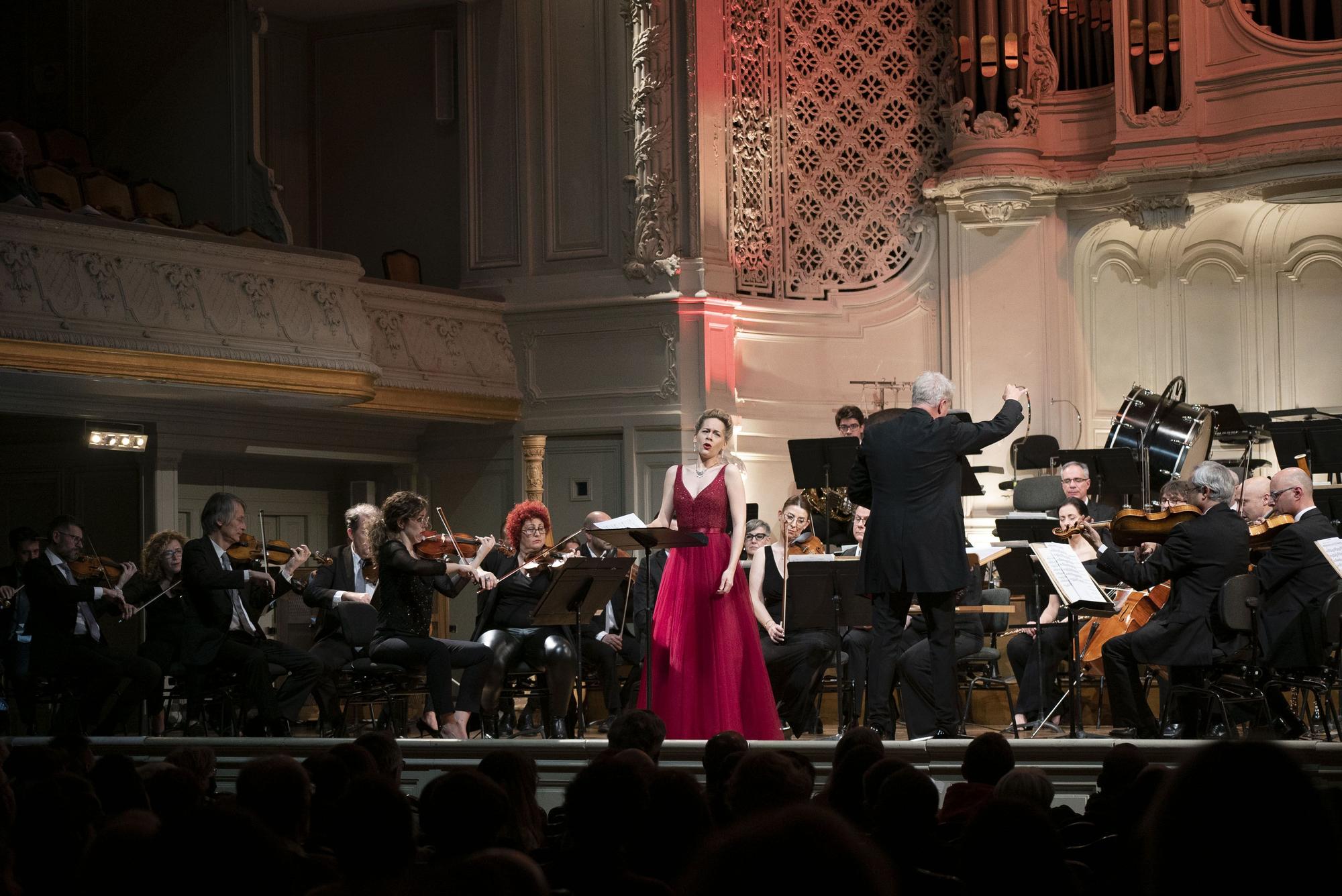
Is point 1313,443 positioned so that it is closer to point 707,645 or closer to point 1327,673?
point 1327,673

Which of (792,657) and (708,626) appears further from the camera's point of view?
(792,657)

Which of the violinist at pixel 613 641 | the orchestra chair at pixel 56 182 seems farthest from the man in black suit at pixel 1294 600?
the orchestra chair at pixel 56 182

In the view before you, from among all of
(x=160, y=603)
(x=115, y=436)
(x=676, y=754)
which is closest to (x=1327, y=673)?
(x=676, y=754)

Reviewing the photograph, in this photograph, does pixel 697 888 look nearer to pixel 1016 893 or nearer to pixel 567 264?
pixel 1016 893

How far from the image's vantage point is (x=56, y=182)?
11133 mm

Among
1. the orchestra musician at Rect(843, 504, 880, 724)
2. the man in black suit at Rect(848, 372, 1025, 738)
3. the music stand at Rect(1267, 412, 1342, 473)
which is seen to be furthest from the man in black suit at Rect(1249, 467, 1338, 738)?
the music stand at Rect(1267, 412, 1342, 473)

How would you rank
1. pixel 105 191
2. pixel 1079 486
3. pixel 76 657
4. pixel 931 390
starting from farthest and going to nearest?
pixel 105 191
pixel 1079 486
pixel 76 657
pixel 931 390

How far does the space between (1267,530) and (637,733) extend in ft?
Result: 11.9

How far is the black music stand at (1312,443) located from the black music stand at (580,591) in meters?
4.47

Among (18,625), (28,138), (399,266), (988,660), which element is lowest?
(988,660)

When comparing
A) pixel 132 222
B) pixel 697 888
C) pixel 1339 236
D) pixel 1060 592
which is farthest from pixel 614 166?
pixel 697 888

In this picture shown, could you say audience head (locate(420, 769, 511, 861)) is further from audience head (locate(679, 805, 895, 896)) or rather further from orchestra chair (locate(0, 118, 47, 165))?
orchestra chair (locate(0, 118, 47, 165))

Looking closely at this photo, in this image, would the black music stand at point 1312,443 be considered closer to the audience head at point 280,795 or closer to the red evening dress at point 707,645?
the red evening dress at point 707,645

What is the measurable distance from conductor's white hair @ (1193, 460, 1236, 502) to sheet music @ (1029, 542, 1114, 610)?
76 centimetres
